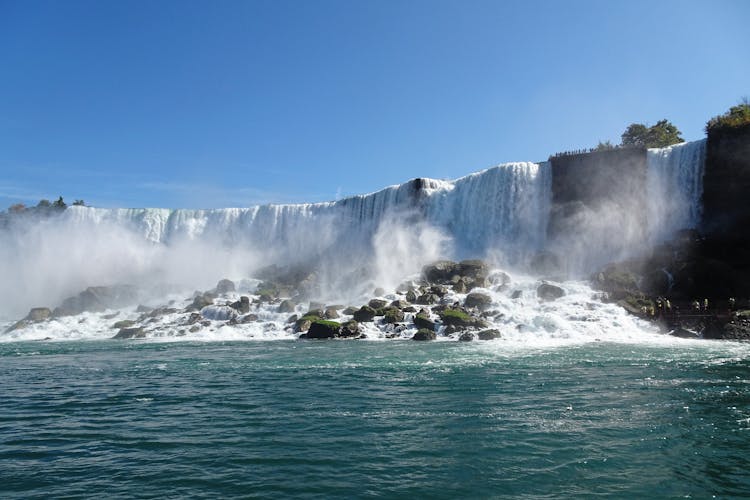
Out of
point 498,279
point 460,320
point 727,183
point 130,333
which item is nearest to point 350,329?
point 460,320

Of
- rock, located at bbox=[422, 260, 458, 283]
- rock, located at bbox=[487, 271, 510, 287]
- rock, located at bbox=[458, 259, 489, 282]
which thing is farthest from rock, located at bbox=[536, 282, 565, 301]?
rock, located at bbox=[422, 260, 458, 283]

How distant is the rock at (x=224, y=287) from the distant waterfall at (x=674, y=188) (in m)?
28.2

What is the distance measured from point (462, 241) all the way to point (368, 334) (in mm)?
15916

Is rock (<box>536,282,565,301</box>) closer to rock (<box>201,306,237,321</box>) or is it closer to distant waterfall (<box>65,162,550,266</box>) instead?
distant waterfall (<box>65,162,550,266</box>)

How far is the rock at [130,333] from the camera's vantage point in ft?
91.4

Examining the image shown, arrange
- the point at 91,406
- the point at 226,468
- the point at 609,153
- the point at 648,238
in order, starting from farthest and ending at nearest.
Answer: the point at 609,153 < the point at 648,238 < the point at 91,406 < the point at 226,468

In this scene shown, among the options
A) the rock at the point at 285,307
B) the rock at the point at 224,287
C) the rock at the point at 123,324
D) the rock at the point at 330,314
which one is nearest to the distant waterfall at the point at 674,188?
the rock at the point at 330,314

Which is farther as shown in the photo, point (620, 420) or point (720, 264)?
point (720, 264)

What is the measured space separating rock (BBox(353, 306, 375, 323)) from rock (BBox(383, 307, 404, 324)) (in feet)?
2.37

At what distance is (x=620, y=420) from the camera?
27.8 ft

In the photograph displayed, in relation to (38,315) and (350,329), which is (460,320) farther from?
(38,315)

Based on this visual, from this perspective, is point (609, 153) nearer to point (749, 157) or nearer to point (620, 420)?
point (749, 157)

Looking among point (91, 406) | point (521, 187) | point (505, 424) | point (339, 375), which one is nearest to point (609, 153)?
point (521, 187)

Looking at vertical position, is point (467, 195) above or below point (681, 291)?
above
